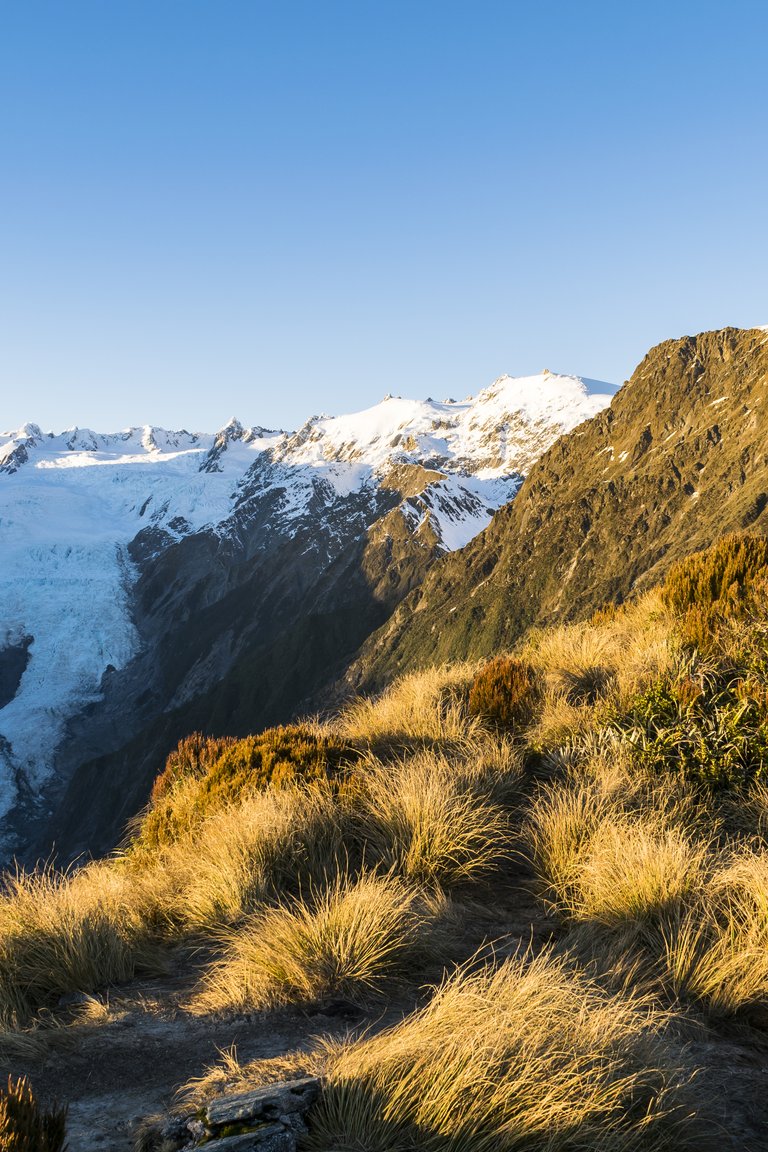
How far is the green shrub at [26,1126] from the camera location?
10.6 feet

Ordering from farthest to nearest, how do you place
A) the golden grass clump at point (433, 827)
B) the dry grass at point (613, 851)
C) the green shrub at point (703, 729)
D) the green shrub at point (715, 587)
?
the green shrub at point (715, 587)
the green shrub at point (703, 729)
the golden grass clump at point (433, 827)
the dry grass at point (613, 851)

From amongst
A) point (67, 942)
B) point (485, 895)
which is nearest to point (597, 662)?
point (485, 895)

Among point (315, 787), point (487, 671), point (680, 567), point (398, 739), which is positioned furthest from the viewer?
point (680, 567)

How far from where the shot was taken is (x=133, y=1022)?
532 cm

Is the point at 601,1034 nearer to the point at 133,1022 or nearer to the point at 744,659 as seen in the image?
the point at 133,1022

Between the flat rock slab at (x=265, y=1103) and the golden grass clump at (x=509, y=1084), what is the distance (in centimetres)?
10

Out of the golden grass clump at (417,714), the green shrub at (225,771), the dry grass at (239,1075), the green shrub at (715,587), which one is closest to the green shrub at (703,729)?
the green shrub at (715,587)

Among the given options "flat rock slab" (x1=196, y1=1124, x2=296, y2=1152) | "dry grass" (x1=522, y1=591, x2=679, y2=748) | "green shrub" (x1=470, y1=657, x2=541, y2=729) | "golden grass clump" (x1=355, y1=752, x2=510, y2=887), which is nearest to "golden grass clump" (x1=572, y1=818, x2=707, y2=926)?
"golden grass clump" (x1=355, y1=752, x2=510, y2=887)

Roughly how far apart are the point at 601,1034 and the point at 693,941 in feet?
5.29

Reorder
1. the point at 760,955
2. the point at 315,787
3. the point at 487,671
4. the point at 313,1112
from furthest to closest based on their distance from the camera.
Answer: the point at 487,671, the point at 315,787, the point at 760,955, the point at 313,1112

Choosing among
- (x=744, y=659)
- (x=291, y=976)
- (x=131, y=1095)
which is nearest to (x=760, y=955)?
(x=291, y=976)

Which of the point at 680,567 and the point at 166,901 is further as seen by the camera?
the point at 680,567

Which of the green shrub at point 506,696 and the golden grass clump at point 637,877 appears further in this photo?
the green shrub at point 506,696

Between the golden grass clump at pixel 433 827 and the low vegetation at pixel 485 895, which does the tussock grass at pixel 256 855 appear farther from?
the golden grass clump at pixel 433 827
